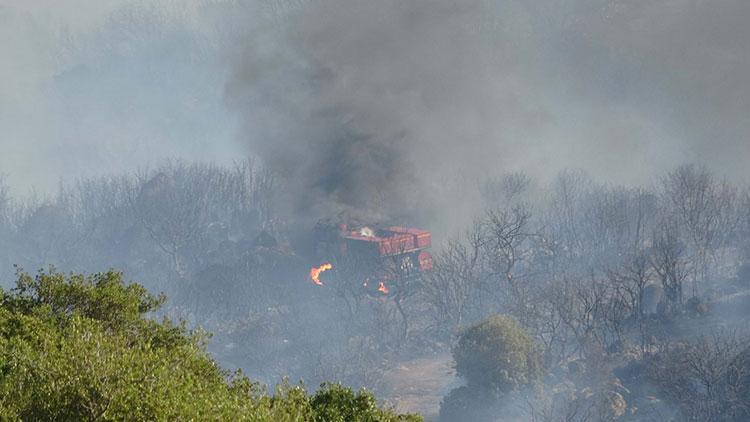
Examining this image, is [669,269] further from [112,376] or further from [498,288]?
[112,376]

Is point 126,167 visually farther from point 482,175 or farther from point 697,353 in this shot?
point 697,353

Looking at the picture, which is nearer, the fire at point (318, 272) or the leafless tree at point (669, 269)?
the leafless tree at point (669, 269)

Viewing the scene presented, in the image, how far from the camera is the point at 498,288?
5875 centimetres

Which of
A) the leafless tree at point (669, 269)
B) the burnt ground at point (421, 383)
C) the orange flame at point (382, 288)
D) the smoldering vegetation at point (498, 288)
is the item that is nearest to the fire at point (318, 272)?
the smoldering vegetation at point (498, 288)

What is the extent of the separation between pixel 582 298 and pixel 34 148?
121 meters

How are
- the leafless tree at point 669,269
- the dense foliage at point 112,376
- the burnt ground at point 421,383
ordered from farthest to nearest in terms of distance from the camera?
the leafless tree at point 669,269, the burnt ground at point 421,383, the dense foliage at point 112,376

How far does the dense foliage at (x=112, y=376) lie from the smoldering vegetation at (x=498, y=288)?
81.2 feet

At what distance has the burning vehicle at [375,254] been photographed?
58.9 m

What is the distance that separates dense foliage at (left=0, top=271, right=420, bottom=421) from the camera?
10.4 metres

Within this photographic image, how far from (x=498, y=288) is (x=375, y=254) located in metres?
10.1

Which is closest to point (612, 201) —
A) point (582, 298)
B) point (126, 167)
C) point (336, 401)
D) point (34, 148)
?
point (582, 298)

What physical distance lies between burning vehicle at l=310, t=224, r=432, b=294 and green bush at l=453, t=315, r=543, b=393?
1629cm

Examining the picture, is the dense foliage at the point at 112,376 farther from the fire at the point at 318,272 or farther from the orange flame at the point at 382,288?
the fire at the point at 318,272

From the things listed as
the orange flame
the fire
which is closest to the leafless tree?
the orange flame
